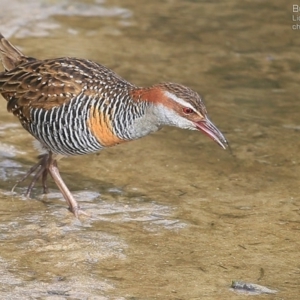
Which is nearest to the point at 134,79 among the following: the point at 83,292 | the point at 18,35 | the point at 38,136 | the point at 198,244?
the point at 18,35

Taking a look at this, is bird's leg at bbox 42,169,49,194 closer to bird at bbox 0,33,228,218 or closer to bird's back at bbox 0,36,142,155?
bird at bbox 0,33,228,218

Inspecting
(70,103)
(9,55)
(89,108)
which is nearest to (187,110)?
(89,108)

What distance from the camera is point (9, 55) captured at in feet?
28.9

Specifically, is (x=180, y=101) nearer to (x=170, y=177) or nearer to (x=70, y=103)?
(x=70, y=103)

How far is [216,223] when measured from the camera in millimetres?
8102

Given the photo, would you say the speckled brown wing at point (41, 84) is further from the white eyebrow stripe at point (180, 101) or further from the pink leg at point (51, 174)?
the white eyebrow stripe at point (180, 101)

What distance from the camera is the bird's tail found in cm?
877

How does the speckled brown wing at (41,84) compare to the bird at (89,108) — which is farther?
the speckled brown wing at (41,84)

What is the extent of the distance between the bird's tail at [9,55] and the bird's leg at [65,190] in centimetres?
110

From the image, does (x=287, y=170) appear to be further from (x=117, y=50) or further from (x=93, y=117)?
(x=117, y=50)

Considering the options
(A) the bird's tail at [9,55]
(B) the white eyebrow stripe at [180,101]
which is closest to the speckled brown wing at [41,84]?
(A) the bird's tail at [9,55]

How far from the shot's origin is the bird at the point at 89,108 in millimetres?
7602

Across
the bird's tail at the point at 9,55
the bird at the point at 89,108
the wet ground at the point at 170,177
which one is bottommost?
the wet ground at the point at 170,177

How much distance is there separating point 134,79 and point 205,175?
8.87ft
